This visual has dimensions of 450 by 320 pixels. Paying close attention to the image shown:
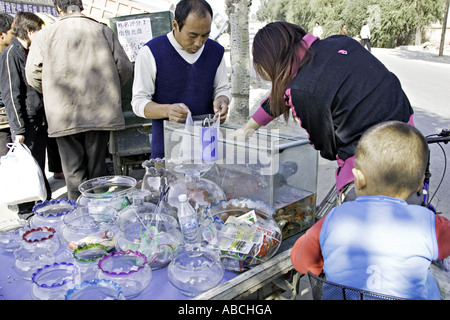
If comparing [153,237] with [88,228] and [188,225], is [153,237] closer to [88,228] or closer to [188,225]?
[188,225]

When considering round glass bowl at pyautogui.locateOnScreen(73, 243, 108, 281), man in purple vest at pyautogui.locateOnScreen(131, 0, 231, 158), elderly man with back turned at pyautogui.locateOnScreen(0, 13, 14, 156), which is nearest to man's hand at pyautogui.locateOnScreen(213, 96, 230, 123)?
man in purple vest at pyautogui.locateOnScreen(131, 0, 231, 158)

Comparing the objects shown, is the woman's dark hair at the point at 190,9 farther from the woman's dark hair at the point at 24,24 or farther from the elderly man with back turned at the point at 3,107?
the elderly man with back turned at the point at 3,107

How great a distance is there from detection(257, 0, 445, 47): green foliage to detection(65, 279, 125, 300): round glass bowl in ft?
100

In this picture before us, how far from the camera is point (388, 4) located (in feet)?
90.7

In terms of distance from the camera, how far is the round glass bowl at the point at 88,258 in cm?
141

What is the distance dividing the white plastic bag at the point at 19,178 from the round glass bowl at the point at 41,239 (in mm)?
1605

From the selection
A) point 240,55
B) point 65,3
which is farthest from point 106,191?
point 240,55

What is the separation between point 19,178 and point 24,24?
1.35m

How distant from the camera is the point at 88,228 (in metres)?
1.62

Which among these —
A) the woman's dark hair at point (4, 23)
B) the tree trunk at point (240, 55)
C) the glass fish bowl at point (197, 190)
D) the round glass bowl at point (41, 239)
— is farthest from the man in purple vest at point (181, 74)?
the tree trunk at point (240, 55)

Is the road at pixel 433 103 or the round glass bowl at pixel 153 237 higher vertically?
the round glass bowl at pixel 153 237

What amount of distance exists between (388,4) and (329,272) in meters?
31.4

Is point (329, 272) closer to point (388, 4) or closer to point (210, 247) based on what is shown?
point (210, 247)

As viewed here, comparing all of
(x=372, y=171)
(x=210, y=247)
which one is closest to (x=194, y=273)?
(x=210, y=247)
